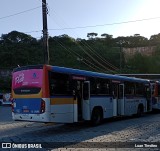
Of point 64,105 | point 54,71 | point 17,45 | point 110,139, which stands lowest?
point 110,139

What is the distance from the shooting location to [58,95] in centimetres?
1524

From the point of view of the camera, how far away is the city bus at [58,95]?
582 inches

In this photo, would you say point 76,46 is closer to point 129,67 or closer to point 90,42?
point 90,42

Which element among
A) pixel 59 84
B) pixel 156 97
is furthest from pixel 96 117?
pixel 156 97

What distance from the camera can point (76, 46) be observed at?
75.6 m

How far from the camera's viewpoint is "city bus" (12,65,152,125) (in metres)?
14.8

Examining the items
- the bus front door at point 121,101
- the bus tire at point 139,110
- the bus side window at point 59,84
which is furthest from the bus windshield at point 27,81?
the bus tire at point 139,110

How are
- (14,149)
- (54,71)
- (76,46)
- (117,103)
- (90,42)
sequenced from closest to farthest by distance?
1. (14,149)
2. (54,71)
3. (117,103)
4. (76,46)
5. (90,42)

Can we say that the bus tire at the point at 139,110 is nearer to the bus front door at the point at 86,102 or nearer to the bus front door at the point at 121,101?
the bus front door at the point at 121,101

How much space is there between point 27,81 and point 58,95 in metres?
1.53

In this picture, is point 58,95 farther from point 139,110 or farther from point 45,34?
point 139,110

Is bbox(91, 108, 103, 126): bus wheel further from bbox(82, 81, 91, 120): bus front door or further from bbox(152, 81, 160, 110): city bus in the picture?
bbox(152, 81, 160, 110): city bus

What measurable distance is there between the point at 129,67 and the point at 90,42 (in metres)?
11.3

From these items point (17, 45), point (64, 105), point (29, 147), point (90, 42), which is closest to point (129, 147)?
point (29, 147)
